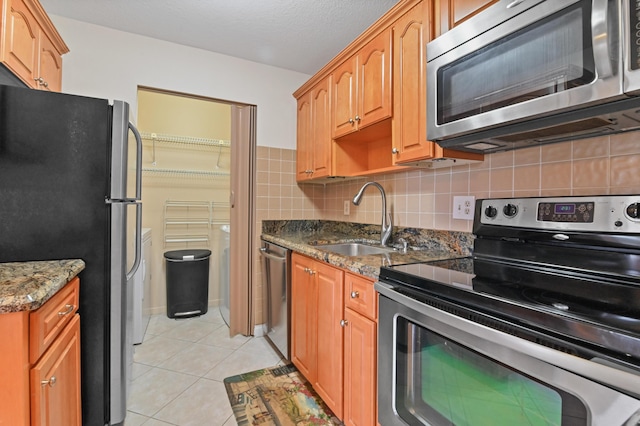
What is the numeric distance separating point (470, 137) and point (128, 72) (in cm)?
236

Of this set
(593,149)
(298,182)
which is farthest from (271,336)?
(593,149)

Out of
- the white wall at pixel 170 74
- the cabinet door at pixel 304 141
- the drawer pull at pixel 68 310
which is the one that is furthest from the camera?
the cabinet door at pixel 304 141

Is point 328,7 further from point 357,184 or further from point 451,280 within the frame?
point 451,280

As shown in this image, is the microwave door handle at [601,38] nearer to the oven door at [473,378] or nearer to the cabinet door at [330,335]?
the oven door at [473,378]

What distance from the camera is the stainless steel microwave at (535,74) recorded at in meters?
0.74

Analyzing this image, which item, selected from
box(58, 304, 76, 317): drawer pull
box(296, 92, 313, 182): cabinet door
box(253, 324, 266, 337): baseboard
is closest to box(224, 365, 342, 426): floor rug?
box(253, 324, 266, 337): baseboard

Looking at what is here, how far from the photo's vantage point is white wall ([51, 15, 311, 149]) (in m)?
2.07

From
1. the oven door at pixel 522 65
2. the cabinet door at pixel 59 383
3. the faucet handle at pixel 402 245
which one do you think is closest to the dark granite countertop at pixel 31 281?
the cabinet door at pixel 59 383

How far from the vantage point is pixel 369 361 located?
4.10 feet

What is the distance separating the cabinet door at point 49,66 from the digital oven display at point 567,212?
98.7 inches

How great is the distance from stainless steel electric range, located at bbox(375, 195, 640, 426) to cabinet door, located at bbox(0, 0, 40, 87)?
6.40 feet

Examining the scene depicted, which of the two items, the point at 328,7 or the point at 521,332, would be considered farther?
the point at 328,7

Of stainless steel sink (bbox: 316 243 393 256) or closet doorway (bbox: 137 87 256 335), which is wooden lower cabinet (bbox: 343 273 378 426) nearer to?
stainless steel sink (bbox: 316 243 393 256)

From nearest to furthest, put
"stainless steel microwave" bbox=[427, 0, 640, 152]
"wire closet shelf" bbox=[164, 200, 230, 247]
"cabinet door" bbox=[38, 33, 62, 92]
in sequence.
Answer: "stainless steel microwave" bbox=[427, 0, 640, 152] → "cabinet door" bbox=[38, 33, 62, 92] → "wire closet shelf" bbox=[164, 200, 230, 247]
